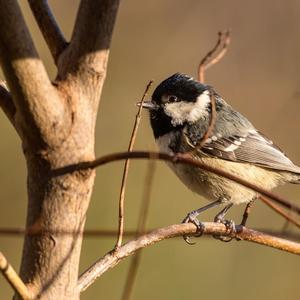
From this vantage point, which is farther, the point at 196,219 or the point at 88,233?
the point at 196,219

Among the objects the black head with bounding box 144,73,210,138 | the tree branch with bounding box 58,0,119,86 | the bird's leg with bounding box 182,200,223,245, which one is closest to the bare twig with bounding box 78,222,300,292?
the bird's leg with bounding box 182,200,223,245

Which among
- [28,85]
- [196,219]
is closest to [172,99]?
[196,219]

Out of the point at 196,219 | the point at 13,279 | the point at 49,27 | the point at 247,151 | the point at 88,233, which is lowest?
the point at 196,219

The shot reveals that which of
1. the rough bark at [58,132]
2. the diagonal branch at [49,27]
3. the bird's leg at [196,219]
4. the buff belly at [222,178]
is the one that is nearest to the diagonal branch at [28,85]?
the rough bark at [58,132]

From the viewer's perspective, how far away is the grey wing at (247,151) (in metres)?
2.67

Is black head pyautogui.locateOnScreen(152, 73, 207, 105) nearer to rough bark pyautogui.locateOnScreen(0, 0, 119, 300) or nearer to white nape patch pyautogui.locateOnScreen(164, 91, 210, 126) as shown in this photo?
white nape patch pyautogui.locateOnScreen(164, 91, 210, 126)

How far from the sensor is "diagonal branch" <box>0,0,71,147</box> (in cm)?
95

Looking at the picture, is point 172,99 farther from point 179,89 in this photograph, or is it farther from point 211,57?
point 211,57

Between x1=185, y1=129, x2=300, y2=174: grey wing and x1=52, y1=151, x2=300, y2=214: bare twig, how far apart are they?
1.63 meters

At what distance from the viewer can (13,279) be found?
979 millimetres

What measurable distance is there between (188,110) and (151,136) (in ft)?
3.80

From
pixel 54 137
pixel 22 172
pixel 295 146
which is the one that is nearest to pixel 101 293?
pixel 22 172

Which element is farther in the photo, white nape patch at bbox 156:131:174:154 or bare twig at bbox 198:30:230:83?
white nape patch at bbox 156:131:174:154

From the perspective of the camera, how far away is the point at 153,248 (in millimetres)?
3590
